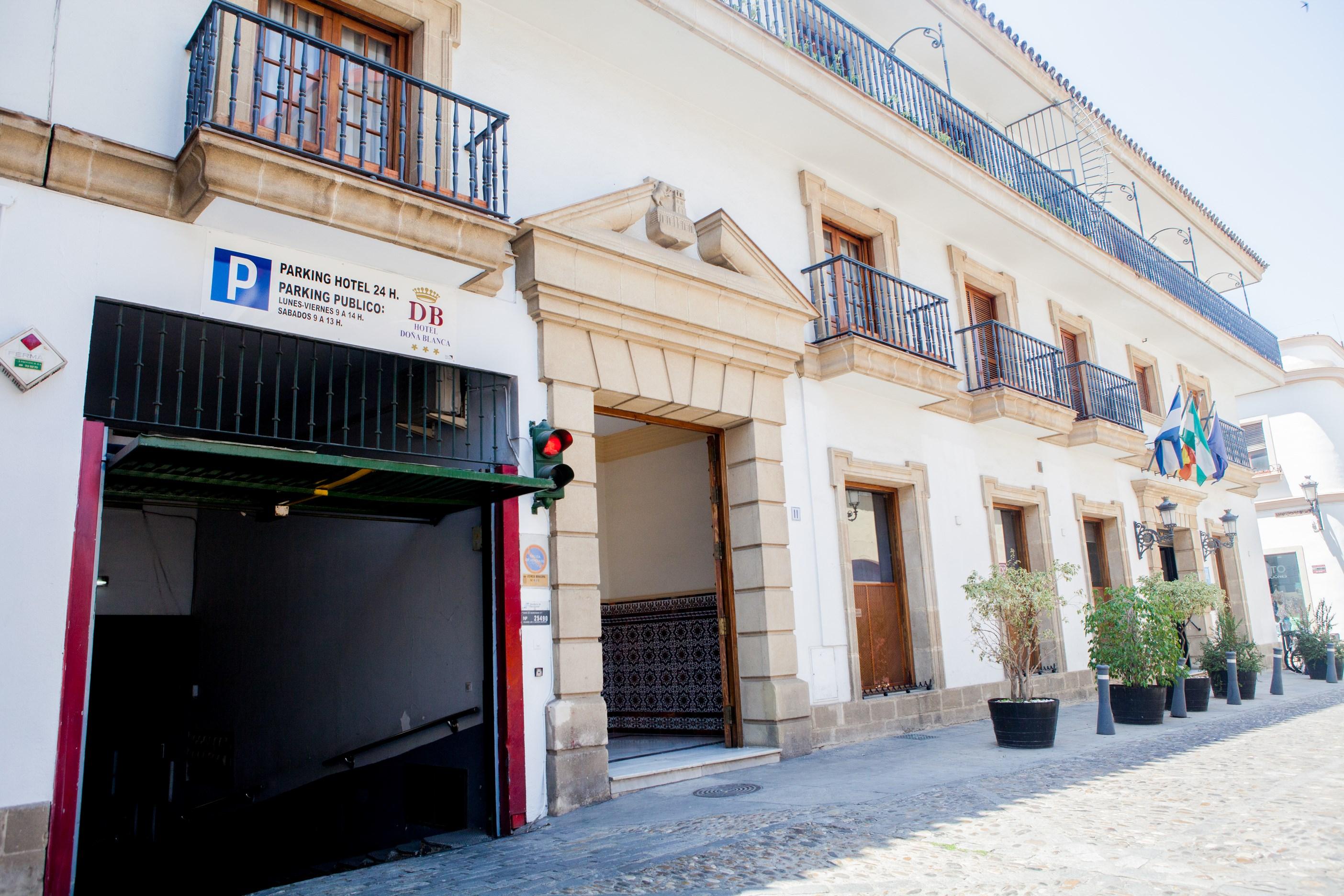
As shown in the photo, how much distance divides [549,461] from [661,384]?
62.7 inches

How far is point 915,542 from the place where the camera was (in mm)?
10578

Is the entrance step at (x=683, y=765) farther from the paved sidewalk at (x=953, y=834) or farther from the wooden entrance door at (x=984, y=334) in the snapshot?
the wooden entrance door at (x=984, y=334)

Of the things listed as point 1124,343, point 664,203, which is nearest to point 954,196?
point 664,203

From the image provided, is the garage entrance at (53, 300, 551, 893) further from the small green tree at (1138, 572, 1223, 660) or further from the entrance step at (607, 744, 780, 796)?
the small green tree at (1138, 572, 1223, 660)

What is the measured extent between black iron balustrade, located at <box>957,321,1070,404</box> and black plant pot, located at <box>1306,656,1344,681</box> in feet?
25.5

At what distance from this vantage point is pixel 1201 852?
4.50m

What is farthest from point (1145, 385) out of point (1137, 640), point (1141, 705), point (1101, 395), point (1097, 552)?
point (1141, 705)

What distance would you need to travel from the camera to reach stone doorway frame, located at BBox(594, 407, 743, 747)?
8414 mm

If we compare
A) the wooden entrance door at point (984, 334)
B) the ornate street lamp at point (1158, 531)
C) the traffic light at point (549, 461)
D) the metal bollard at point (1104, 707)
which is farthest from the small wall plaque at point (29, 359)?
the ornate street lamp at point (1158, 531)

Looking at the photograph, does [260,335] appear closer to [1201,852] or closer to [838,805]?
[838,805]

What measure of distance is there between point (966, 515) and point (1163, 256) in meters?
8.89

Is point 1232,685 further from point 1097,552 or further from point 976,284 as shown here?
point 976,284

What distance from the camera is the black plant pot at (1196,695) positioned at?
11.2 meters

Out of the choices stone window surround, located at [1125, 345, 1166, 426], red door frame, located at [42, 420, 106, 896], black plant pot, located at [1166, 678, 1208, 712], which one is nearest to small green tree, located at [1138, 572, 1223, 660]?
black plant pot, located at [1166, 678, 1208, 712]
